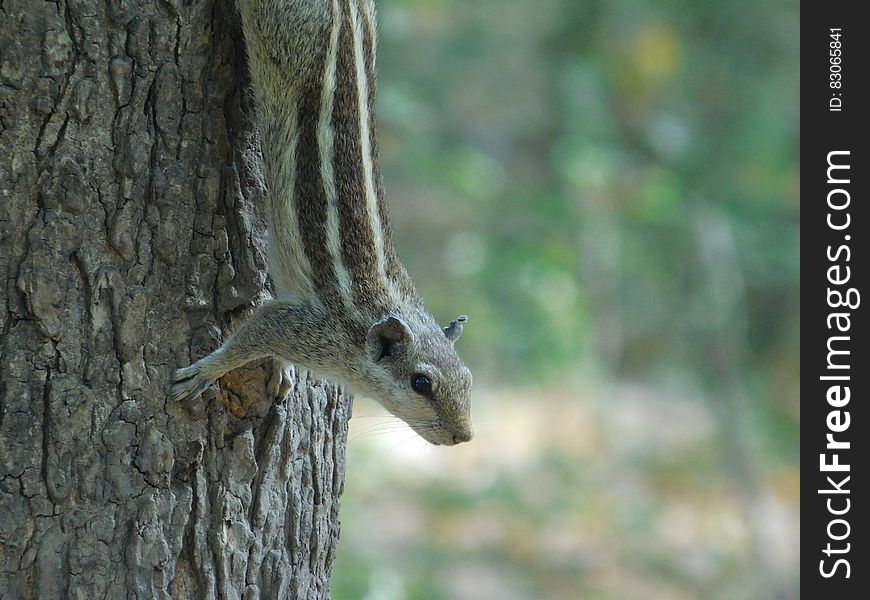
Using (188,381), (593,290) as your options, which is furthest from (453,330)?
(593,290)

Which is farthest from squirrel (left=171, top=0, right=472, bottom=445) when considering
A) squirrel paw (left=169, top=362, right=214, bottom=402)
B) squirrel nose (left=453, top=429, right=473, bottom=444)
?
squirrel nose (left=453, top=429, right=473, bottom=444)

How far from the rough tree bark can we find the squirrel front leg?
5 centimetres

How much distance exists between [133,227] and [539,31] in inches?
191

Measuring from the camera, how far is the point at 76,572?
2.12 meters

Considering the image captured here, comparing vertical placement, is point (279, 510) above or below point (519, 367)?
below

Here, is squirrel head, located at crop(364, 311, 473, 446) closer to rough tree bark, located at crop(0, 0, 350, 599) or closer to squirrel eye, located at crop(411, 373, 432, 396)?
squirrel eye, located at crop(411, 373, 432, 396)

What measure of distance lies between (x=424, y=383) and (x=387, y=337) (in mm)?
213

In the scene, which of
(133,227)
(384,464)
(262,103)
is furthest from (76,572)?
(384,464)

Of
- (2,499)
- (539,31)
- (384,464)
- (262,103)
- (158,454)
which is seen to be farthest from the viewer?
(384,464)

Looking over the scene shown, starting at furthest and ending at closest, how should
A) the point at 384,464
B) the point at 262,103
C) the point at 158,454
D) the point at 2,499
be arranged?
the point at 384,464 < the point at 262,103 < the point at 158,454 < the point at 2,499

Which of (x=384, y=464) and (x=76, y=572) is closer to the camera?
(x=76, y=572)

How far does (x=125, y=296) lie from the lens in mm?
2154

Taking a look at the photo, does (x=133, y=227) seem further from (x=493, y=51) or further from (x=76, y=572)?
(x=493, y=51)

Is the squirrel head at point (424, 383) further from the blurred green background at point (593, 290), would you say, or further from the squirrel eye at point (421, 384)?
the blurred green background at point (593, 290)
